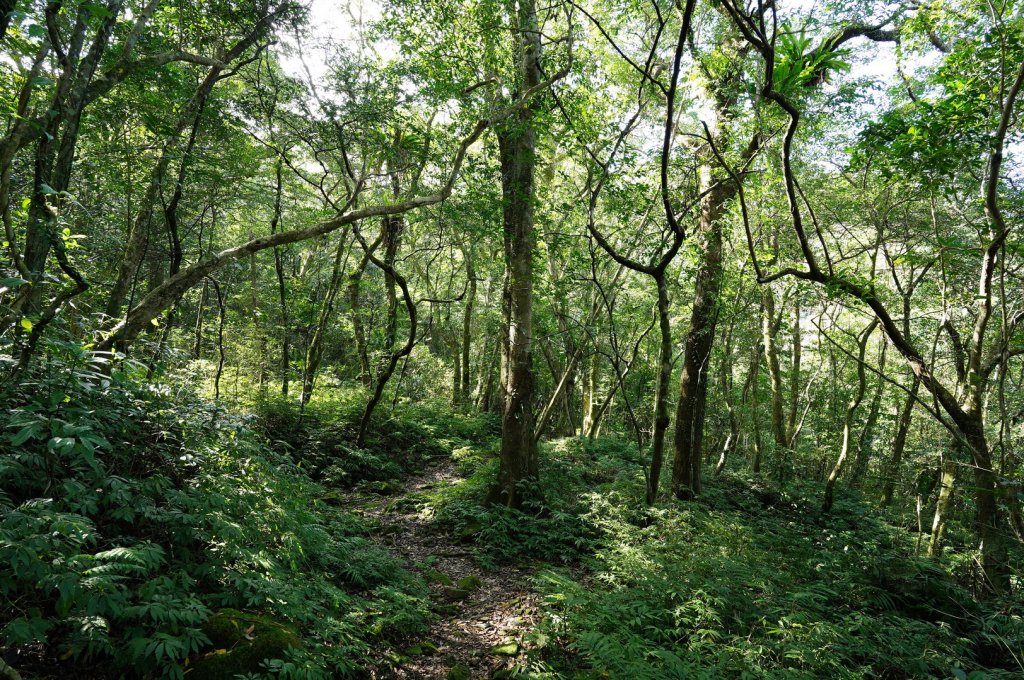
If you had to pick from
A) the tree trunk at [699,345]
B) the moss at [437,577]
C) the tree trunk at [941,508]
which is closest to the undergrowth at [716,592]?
the tree trunk at [941,508]

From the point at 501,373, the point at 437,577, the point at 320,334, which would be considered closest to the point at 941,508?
the point at 501,373

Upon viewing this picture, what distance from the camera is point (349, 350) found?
59.6ft

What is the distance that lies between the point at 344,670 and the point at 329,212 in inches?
344

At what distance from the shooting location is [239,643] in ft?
11.0

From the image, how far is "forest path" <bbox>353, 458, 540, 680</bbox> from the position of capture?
4605 mm

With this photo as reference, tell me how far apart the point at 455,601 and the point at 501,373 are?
3.81 meters

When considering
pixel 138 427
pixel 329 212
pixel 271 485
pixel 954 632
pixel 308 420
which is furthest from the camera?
pixel 308 420

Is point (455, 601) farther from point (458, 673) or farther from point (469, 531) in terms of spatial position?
point (469, 531)

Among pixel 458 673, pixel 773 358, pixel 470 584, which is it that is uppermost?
pixel 773 358

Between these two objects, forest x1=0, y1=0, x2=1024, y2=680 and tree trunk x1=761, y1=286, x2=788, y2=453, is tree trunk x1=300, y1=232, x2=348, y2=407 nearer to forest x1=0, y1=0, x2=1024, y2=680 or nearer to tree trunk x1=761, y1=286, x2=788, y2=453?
forest x1=0, y1=0, x2=1024, y2=680

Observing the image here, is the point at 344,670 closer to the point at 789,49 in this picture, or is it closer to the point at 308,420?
the point at 789,49

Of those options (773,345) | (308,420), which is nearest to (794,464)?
(773,345)

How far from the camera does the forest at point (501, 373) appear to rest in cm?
357

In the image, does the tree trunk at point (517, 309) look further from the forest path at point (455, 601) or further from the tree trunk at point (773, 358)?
the tree trunk at point (773, 358)
